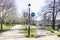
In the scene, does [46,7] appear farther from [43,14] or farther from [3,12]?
[3,12]

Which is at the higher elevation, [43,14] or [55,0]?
[55,0]

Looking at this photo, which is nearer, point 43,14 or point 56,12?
point 56,12

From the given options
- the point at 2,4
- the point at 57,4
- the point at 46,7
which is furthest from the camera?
the point at 46,7

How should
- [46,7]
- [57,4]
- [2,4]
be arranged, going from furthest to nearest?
1. [46,7]
2. [57,4]
3. [2,4]

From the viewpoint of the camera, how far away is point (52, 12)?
151 feet

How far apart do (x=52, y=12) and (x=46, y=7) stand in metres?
2.04

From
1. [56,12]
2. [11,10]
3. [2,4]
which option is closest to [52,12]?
[56,12]

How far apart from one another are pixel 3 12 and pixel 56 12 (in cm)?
1269

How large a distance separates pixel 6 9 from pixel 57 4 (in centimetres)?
1213

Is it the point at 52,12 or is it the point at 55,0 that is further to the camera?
the point at 52,12

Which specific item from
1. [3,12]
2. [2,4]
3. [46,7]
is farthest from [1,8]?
[46,7]

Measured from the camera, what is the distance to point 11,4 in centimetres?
4497

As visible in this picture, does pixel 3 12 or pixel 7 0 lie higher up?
pixel 7 0

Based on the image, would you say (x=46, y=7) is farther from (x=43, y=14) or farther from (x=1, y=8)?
(x=1, y=8)
